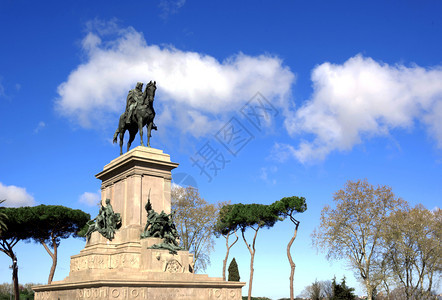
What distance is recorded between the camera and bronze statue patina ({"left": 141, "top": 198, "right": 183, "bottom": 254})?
772 inches

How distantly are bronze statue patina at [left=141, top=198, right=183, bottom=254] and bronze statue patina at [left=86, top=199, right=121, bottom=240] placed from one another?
1.78 m

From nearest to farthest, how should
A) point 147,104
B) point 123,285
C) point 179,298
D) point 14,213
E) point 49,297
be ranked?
point 123,285, point 179,298, point 49,297, point 147,104, point 14,213

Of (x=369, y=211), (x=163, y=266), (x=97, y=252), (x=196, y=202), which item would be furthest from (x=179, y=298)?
(x=196, y=202)

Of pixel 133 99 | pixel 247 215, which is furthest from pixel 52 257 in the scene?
pixel 133 99

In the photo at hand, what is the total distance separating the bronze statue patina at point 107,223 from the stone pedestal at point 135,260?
9.5 inches

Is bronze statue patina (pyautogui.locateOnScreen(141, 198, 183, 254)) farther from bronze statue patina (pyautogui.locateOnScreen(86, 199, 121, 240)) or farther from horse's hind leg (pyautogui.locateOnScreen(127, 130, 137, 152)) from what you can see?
horse's hind leg (pyautogui.locateOnScreen(127, 130, 137, 152))

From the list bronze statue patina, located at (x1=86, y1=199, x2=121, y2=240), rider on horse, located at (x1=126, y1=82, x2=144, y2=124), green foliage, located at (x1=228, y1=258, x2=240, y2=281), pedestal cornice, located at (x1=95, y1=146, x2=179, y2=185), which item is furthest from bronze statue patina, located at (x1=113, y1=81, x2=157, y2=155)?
green foliage, located at (x1=228, y1=258, x2=240, y2=281)

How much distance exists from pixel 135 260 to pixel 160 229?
5.61 feet

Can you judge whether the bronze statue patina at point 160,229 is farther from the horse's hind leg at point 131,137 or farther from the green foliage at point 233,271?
the green foliage at point 233,271

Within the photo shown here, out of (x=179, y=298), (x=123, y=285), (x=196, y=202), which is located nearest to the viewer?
(x=123, y=285)

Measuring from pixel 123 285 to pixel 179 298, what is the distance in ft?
8.49

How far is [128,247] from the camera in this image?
19.2m

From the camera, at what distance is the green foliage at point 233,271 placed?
47.5 metres

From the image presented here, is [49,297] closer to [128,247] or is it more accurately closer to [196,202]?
[128,247]
